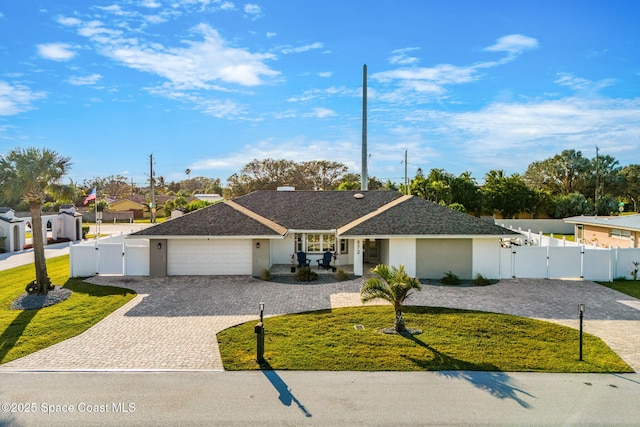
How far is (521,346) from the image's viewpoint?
11.4 metres

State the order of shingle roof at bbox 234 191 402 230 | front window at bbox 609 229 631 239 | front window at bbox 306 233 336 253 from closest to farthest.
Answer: shingle roof at bbox 234 191 402 230 < front window at bbox 306 233 336 253 < front window at bbox 609 229 631 239

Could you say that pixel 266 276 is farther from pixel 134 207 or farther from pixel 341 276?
pixel 134 207

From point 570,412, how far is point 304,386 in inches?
205

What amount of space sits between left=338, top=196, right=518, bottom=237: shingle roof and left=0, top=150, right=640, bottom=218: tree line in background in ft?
66.3

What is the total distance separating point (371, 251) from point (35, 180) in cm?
1641

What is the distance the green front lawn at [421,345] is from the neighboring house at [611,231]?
1706cm

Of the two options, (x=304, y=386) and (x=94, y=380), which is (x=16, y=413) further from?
(x=304, y=386)

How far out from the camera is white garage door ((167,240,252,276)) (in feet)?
68.1

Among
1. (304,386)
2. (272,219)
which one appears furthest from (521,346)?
(272,219)

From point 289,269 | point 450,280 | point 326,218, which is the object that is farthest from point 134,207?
point 450,280

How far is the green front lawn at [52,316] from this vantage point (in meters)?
11.8

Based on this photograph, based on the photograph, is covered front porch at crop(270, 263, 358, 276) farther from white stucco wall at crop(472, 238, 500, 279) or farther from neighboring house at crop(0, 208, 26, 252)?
neighboring house at crop(0, 208, 26, 252)

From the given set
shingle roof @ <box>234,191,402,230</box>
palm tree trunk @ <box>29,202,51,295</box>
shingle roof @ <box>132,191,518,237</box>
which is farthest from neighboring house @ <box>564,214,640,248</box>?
palm tree trunk @ <box>29,202,51,295</box>

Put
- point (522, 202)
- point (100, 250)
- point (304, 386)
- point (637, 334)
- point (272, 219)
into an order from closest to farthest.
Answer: point (304, 386) < point (637, 334) < point (100, 250) < point (272, 219) < point (522, 202)
